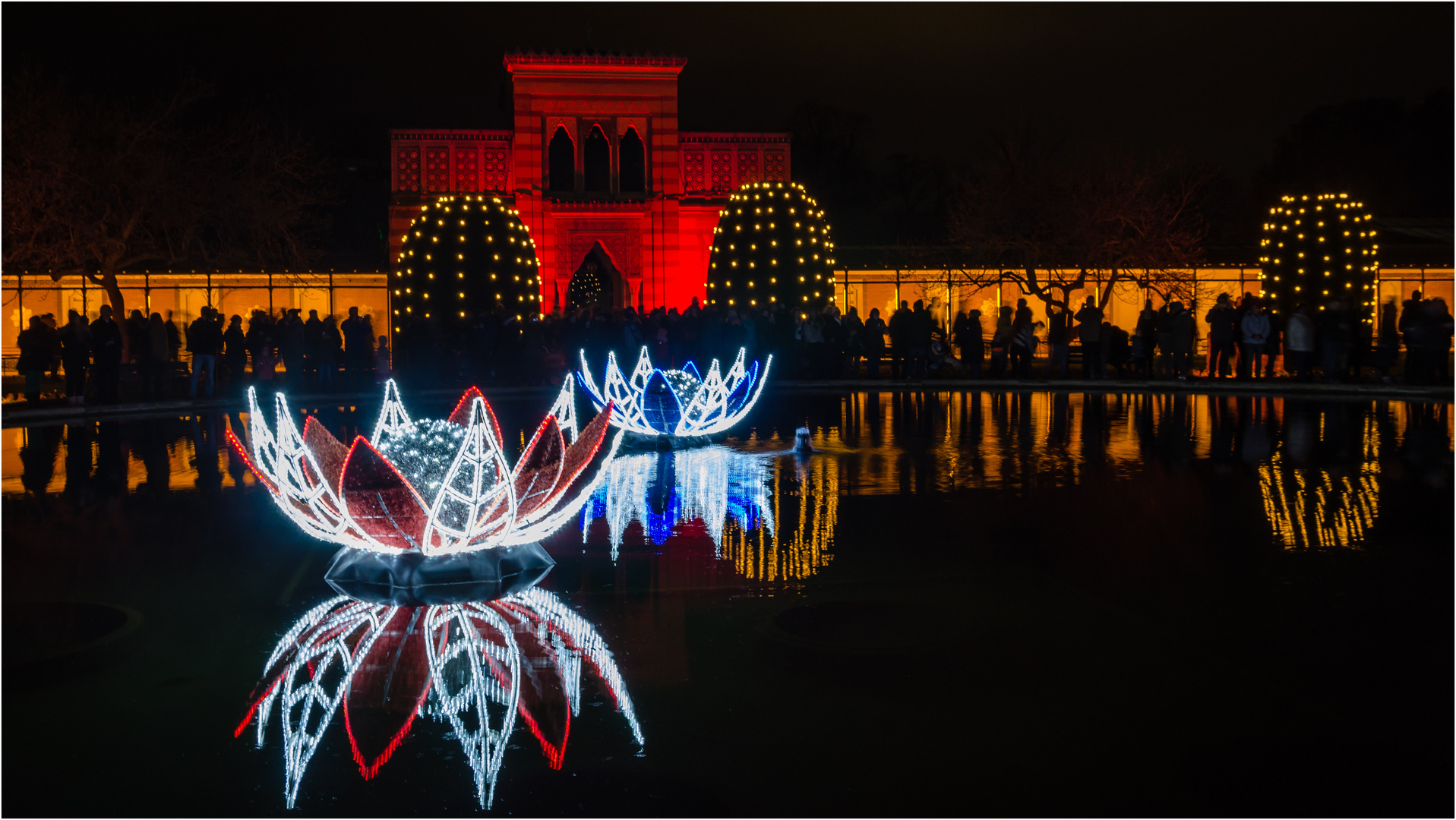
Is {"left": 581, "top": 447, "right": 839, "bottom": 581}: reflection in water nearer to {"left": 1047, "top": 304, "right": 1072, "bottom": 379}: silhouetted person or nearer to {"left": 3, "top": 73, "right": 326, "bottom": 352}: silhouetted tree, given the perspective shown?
{"left": 1047, "top": 304, "right": 1072, "bottom": 379}: silhouetted person

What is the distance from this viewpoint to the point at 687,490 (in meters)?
9.88

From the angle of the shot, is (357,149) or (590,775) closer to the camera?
(590,775)

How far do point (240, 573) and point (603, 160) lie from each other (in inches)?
1121

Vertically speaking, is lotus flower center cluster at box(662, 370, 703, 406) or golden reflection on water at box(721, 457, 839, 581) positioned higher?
lotus flower center cluster at box(662, 370, 703, 406)

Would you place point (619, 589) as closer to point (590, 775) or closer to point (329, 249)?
point (590, 775)

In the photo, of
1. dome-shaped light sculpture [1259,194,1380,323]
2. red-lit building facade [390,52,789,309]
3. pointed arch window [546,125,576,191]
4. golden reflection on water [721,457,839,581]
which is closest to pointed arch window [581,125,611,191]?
pointed arch window [546,125,576,191]

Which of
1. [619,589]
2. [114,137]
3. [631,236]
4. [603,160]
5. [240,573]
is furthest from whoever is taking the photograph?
[603,160]

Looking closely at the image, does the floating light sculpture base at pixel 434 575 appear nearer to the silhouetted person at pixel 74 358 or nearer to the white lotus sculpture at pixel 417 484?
the white lotus sculpture at pixel 417 484

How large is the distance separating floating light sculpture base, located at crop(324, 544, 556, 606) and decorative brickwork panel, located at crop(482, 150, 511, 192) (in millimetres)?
25824

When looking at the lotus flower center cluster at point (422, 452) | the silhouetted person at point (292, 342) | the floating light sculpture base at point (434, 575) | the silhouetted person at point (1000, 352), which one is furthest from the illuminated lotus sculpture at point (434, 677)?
the silhouetted person at point (1000, 352)

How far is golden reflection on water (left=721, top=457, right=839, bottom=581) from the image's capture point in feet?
22.3

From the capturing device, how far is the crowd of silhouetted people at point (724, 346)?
787 inches

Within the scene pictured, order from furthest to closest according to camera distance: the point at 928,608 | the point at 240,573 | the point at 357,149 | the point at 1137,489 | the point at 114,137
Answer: the point at 357,149, the point at 114,137, the point at 1137,489, the point at 240,573, the point at 928,608

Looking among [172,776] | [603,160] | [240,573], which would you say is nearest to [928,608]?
[172,776]
